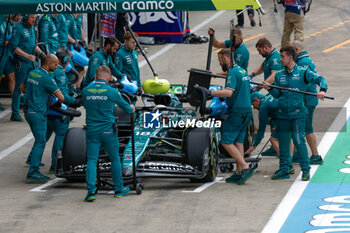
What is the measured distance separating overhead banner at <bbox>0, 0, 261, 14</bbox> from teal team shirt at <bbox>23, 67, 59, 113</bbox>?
3.32 feet

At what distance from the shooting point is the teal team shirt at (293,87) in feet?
42.1

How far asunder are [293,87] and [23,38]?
713 centimetres

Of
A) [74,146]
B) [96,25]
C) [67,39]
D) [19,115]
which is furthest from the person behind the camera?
[96,25]

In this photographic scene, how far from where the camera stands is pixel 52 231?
10375 millimetres

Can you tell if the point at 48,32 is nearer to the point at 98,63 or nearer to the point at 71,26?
the point at 71,26

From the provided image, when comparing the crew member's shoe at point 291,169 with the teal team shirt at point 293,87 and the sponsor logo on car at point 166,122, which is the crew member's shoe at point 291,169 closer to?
the teal team shirt at point 293,87

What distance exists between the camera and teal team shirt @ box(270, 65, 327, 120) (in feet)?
42.1

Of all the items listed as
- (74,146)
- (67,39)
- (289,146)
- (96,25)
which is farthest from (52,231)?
(96,25)

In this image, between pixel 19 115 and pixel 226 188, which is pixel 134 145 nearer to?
pixel 226 188

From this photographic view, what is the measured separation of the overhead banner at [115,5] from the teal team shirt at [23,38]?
13.6 ft

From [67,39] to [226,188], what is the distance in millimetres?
8784

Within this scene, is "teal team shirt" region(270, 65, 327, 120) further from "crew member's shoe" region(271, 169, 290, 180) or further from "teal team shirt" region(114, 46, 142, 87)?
"teal team shirt" region(114, 46, 142, 87)

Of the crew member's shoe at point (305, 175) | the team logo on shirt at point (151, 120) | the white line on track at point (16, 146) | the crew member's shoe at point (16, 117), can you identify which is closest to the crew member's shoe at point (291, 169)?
the crew member's shoe at point (305, 175)

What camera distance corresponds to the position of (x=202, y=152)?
12.6 m
